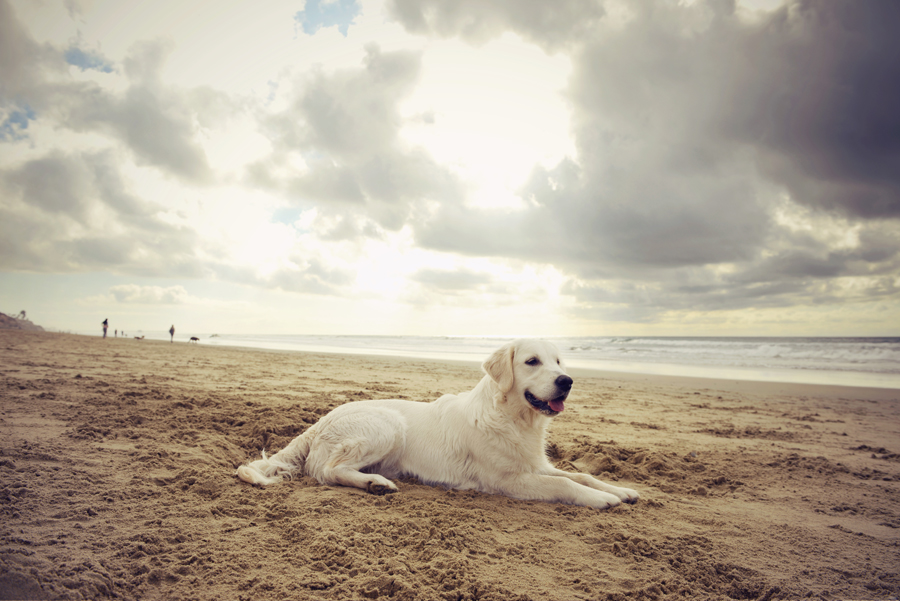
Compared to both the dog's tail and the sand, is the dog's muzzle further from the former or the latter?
the dog's tail

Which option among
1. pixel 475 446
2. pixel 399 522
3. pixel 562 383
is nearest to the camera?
pixel 399 522

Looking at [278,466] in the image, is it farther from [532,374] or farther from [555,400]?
[555,400]

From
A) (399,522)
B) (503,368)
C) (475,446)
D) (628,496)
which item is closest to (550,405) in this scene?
(503,368)

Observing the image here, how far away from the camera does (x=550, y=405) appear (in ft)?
11.8

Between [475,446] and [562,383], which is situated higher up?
[562,383]

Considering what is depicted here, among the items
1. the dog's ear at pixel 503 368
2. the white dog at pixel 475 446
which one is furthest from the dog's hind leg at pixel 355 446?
the dog's ear at pixel 503 368

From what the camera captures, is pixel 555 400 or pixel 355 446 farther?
pixel 355 446

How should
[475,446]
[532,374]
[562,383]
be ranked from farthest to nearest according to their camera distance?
[475,446] < [532,374] < [562,383]

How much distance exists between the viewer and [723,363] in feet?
62.8

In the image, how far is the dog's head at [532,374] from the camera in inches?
140

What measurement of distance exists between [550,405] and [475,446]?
0.88m

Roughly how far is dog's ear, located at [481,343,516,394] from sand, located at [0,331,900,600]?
1068 mm

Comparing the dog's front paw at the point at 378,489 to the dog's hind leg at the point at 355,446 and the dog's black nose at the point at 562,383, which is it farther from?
the dog's black nose at the point at 562,383

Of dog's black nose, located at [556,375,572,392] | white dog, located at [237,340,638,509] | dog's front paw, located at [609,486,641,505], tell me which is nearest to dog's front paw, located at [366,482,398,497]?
white dog, located at [237,340,638,509]
